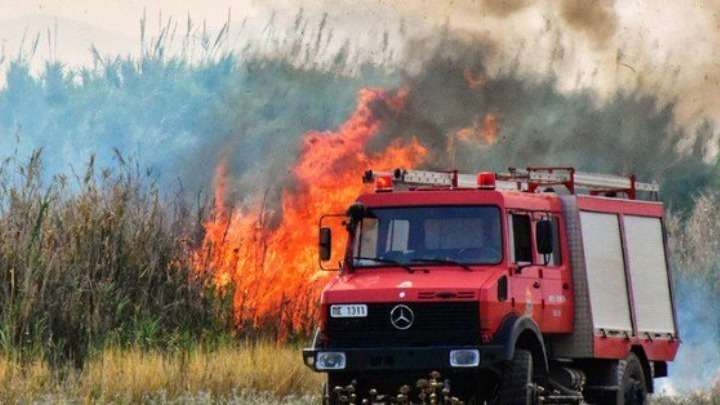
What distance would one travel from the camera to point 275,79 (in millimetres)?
39875

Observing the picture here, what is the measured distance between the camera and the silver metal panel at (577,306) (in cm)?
2005

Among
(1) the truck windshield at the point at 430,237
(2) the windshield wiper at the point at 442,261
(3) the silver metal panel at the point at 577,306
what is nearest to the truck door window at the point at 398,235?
(1) the truck windshield at the point at 430,237

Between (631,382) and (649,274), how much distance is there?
1584 millimetres

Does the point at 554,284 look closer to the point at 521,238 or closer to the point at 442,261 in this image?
the point at 521,238

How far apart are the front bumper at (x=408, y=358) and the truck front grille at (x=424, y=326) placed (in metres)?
0.22

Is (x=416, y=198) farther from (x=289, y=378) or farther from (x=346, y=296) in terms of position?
(x=289, y=378)

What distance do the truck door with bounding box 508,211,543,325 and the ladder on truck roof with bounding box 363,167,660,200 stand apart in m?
0.81

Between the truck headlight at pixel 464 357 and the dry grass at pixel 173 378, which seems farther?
the dry grass at pixel 173 378

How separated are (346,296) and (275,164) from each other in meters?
18.6

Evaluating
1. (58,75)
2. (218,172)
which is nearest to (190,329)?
(218,172)

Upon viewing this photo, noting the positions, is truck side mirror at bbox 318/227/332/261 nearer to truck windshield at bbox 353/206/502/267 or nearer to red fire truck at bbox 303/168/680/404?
red fire truck at bbox 303/168/680/404

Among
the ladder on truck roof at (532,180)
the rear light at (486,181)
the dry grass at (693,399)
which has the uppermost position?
the ladder on truck roof at (532,180)

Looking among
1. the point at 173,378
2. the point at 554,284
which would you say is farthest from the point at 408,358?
the point at 173,378

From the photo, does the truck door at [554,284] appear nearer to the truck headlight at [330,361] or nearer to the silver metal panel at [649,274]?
the silver metal panel at [649,274]
